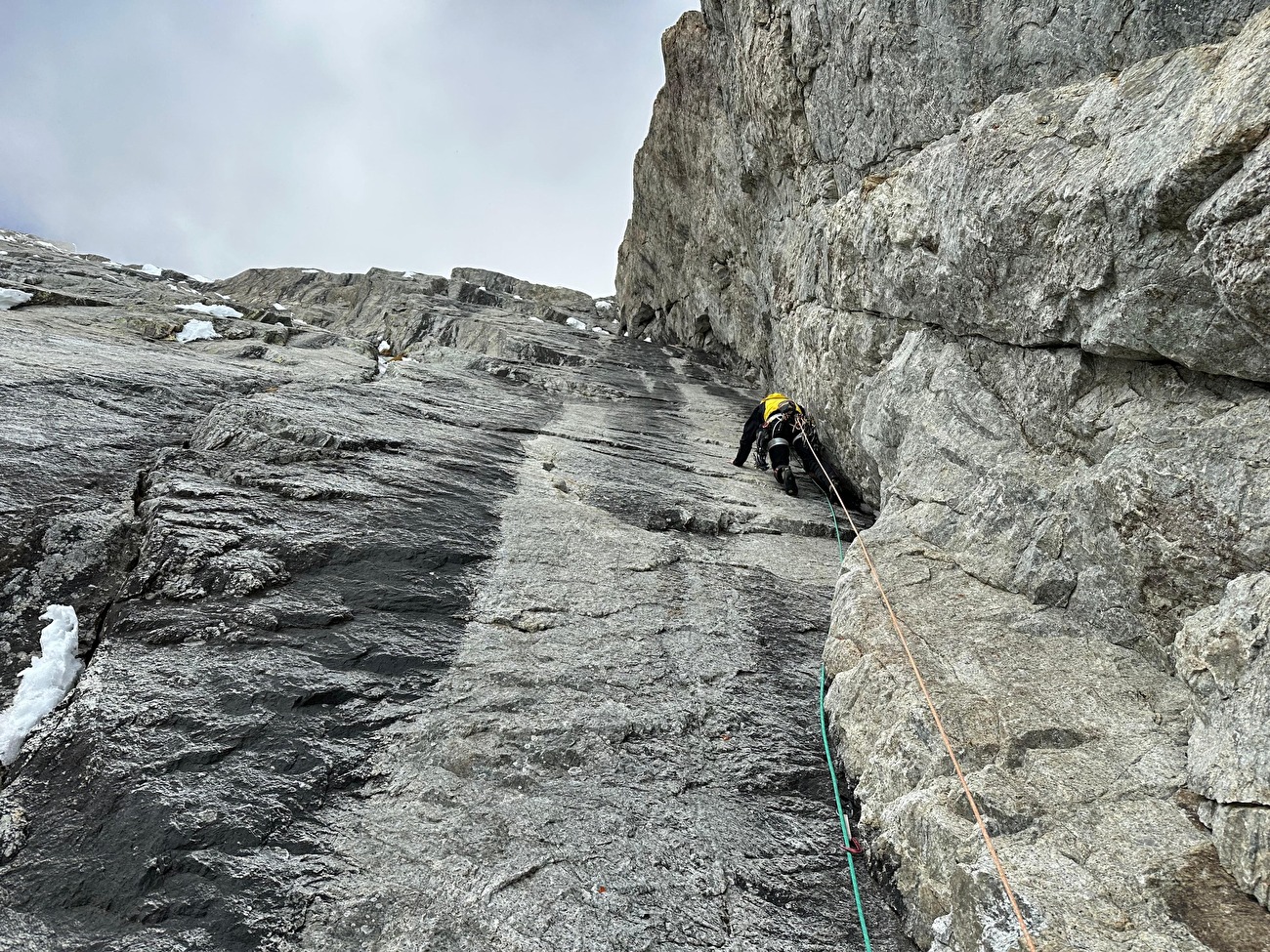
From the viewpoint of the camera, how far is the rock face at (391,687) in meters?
5.18

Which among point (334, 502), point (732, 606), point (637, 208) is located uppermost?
point (637, 208)

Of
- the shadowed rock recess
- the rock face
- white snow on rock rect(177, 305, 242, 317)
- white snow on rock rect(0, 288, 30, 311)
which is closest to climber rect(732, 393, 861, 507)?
the rock face

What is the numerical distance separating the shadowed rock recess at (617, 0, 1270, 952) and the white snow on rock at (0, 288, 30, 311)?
2139 centimetres

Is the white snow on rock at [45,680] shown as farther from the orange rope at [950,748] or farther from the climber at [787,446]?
the climber at [787,446]

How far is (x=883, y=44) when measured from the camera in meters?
11.6

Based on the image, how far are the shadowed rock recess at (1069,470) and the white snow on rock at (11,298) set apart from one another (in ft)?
70.2

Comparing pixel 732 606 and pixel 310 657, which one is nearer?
pixel 310 657

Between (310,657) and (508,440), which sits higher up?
(508,440)

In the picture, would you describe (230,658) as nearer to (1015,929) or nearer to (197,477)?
(197,477)

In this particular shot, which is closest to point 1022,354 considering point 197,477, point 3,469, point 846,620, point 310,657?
point 846,620

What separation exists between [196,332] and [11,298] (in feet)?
14.0

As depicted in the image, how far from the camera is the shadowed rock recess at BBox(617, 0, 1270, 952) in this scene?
4.70 metres

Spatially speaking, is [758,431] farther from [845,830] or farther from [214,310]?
[214,310]

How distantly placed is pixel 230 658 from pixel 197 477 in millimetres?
3711
